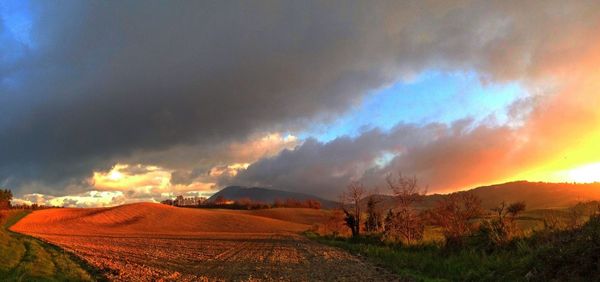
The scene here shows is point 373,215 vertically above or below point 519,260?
above

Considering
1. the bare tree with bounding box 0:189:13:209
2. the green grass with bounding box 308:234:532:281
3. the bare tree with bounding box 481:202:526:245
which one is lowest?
the green grass with bounding box 308:234:532:281

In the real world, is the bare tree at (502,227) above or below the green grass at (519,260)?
above

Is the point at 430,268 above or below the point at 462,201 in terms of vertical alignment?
below

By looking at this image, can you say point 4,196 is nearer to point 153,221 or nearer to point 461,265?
point 153,221

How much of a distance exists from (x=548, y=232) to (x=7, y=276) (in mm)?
21877

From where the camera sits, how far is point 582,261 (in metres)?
12.8

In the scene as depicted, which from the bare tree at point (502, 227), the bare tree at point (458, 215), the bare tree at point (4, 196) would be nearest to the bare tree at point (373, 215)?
the bare tree at point (458, 215)

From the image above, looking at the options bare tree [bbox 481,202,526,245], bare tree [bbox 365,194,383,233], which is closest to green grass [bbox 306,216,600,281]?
bare tree [bbox 481,202,526,245]

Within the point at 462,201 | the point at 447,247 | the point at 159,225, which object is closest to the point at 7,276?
the point at 447,247

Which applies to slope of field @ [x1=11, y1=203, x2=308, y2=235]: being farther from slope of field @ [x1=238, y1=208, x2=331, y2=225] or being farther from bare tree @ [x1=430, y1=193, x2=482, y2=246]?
bare tree @ [x1=430, y1=193, x2=482, y2=246]

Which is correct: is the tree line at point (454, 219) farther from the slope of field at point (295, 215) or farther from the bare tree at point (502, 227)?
the slope of field at point (295, 215)

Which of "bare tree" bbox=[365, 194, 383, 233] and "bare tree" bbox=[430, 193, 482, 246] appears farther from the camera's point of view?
"bare tree" bbox=[365, 194, 383, 233]

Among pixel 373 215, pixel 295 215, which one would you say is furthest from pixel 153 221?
pixel 373 215

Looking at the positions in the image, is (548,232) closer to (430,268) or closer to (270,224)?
(430,268)
